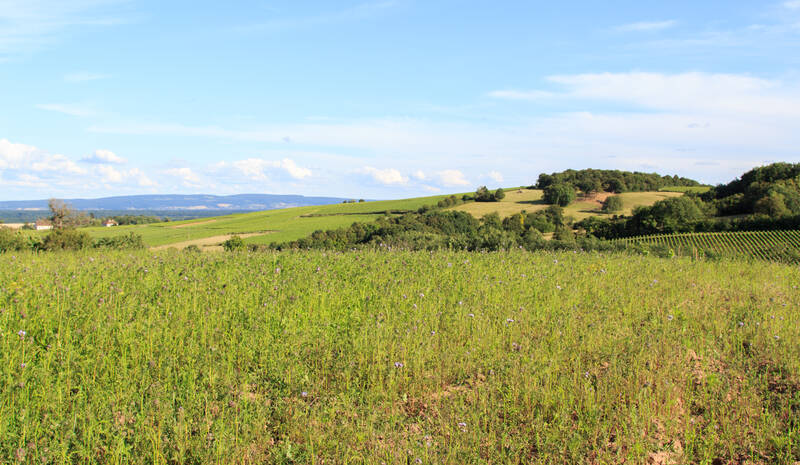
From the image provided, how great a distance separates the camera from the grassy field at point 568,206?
293 ft

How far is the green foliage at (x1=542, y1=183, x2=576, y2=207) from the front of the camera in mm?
96188

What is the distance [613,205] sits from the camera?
9100 centimetres

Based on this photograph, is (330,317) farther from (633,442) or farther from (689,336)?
(689,336)

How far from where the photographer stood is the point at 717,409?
13.7 ft

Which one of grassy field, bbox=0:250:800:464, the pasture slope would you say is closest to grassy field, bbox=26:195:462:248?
the pasture slope

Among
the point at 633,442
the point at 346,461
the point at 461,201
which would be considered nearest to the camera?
the point at 346,461

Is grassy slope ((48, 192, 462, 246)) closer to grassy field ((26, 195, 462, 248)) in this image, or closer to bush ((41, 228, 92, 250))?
grassy field ((26, 195, 462, 248))

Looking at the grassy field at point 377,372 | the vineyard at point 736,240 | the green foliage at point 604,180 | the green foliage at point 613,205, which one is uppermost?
the green foliage at point 604,180

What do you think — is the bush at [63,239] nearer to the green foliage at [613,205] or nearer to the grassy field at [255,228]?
the grassy field at [255,228]

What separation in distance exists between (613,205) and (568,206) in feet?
31.1

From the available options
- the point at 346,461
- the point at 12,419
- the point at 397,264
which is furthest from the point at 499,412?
the point at 397,264

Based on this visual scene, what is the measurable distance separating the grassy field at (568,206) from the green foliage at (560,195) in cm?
131

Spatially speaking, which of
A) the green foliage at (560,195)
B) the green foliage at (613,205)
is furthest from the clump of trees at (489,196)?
the green foliage at (613,205)

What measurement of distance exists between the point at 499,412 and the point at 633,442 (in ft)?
3.42
